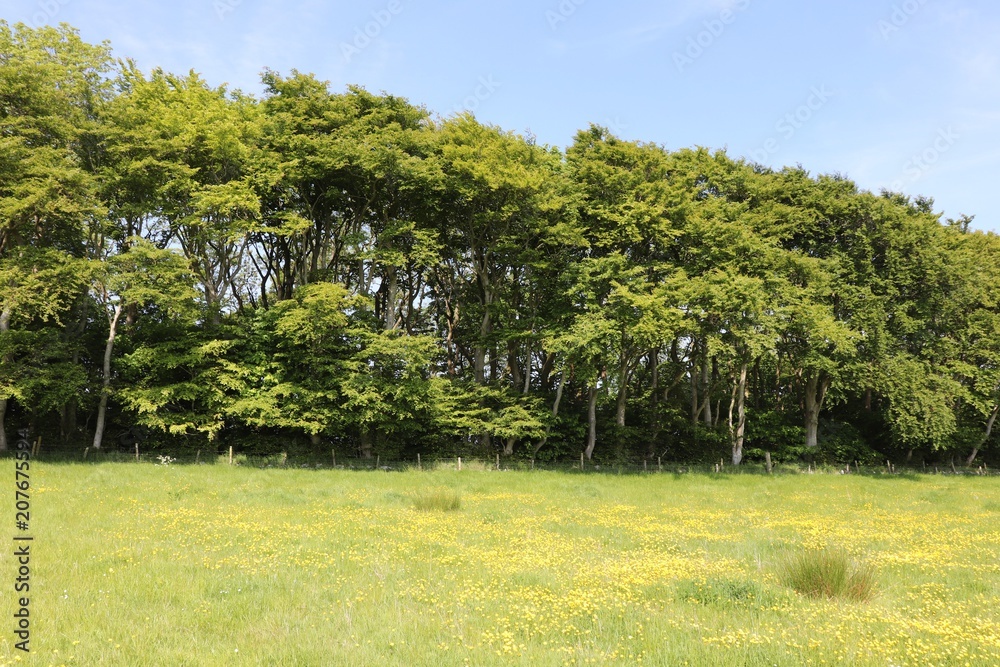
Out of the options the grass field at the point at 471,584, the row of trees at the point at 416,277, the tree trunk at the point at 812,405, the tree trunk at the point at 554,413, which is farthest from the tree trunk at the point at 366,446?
the tree trunk at the point at 812,405

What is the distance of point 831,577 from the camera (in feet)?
29.3

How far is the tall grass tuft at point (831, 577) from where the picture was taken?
8.73m

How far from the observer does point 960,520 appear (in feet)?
58.3

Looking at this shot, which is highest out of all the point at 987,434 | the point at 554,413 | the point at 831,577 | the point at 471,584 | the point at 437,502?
the point at 987,434

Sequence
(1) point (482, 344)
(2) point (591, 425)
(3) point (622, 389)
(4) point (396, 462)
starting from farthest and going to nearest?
(3) point (622, 389), (2) point (591, 425), (1) point (482, 344), (4) point (396, 462)

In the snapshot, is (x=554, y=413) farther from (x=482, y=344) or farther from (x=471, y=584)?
(x=471, y=584)

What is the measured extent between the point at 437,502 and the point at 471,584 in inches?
329

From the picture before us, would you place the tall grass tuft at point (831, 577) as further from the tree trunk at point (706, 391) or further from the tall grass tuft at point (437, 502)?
the tree trunk at point (706, 391)

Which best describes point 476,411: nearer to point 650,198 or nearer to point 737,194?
point 650,198

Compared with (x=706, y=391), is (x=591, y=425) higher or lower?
lower

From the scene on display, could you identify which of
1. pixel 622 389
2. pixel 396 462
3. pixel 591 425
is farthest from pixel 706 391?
pixel 396 462

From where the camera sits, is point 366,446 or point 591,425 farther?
point 591,425

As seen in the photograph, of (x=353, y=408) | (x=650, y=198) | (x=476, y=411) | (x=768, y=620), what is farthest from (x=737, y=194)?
(x=768, y=620)

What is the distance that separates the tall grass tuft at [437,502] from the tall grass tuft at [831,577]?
32.8 feet
